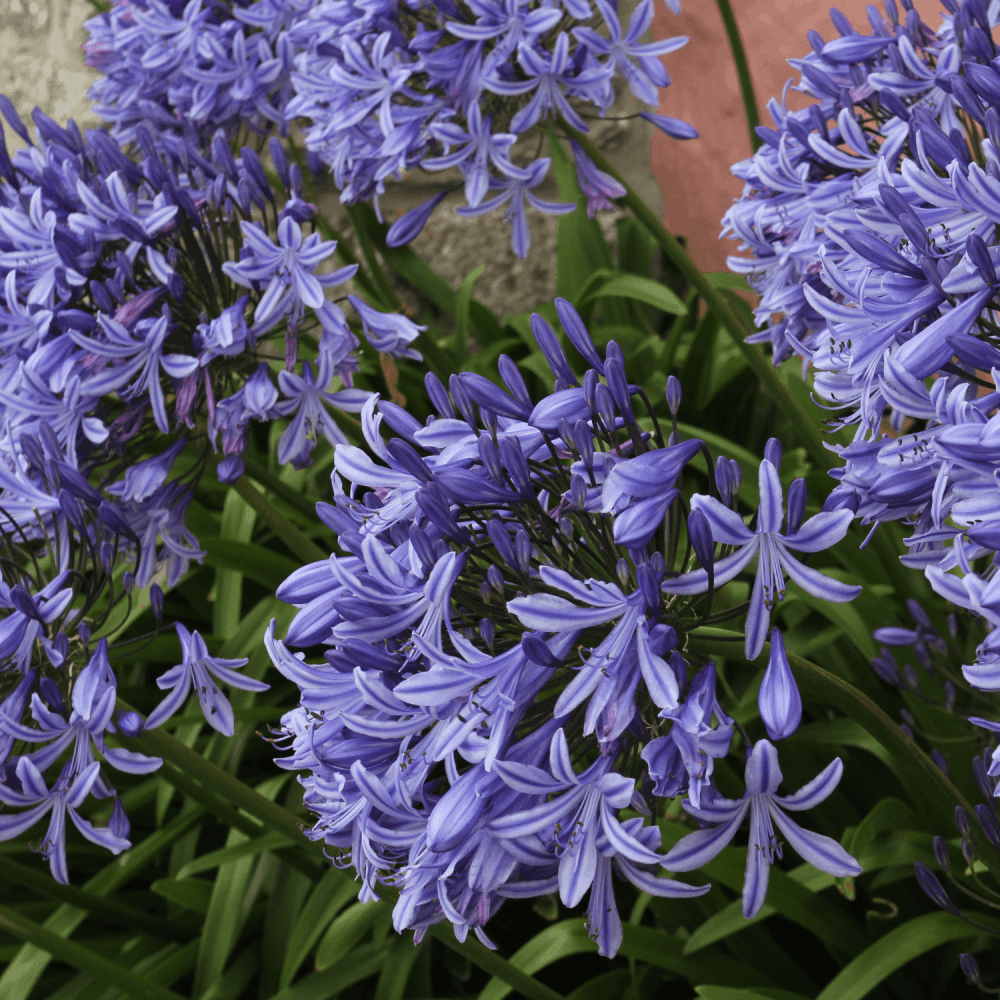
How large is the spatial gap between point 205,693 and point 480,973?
103 cm

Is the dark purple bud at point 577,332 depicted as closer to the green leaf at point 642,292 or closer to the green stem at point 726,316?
the green stem at point 726,316

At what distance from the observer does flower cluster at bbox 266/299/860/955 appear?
2.75 ft

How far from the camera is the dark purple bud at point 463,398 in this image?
→ 0.98 metres

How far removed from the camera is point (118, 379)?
1.69 metres

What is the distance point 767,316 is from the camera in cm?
170

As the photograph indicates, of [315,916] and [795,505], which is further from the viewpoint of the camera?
[315,916]

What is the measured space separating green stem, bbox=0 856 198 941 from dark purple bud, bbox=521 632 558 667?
1380mm

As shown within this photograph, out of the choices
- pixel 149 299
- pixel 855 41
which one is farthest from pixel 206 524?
pixel 855 41

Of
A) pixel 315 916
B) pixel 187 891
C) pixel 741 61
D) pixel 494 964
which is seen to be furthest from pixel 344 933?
pixel 741 61

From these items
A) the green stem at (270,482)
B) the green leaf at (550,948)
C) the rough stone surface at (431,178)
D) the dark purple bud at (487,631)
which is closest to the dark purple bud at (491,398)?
the dark purple bud at (487,631)

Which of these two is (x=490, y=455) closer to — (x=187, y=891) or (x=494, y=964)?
(x=494, y=964)

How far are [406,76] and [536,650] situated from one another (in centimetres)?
143

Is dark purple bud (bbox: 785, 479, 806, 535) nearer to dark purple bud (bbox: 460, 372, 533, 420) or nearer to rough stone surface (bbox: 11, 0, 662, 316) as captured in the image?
dark purple bud (bbox: 460, 372, 533, 420)

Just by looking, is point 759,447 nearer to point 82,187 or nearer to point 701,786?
point 82,187
